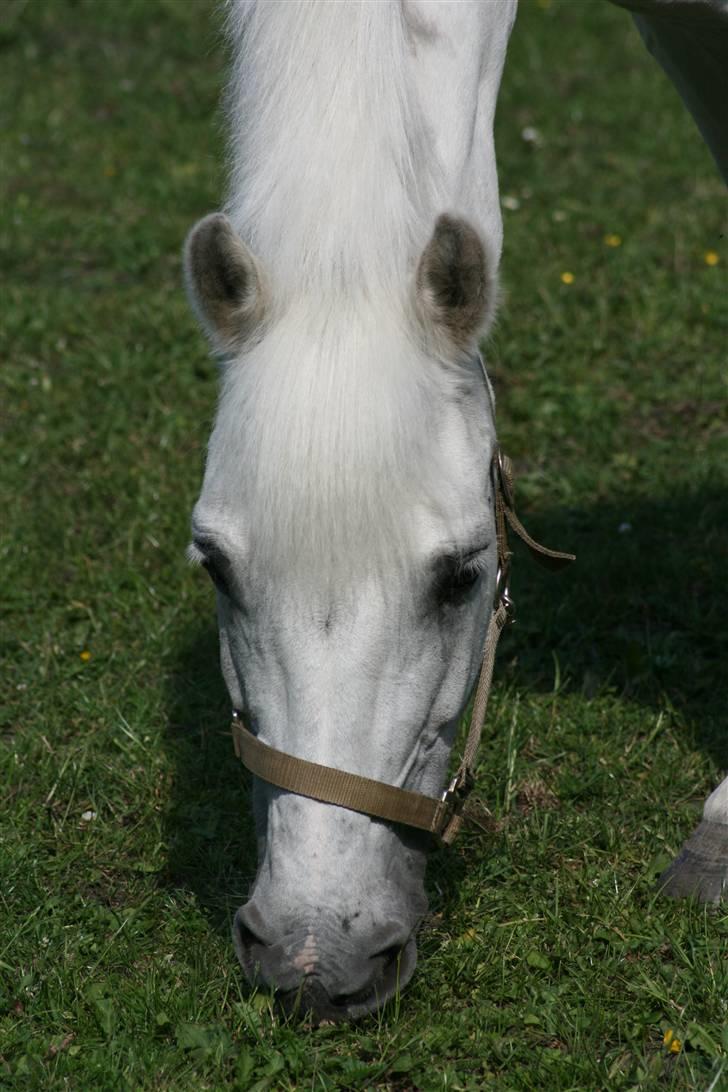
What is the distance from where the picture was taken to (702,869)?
3.00m

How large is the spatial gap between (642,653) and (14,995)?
6.63ft

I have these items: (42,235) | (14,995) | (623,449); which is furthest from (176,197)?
(14,995)

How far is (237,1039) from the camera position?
8.50 feet

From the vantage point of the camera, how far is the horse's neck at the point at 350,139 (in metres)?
2.32

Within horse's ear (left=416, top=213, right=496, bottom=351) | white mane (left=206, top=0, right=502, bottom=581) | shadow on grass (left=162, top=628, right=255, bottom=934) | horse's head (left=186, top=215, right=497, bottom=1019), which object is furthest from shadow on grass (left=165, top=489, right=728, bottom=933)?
horse's ear (left=416, top=213, right=496, bottom=351)

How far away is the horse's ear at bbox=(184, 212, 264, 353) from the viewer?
234 cm

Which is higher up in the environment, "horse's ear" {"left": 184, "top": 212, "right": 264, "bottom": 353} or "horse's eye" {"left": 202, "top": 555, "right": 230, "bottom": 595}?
"horse's ear" {"left": 184, "top": 212, "right": 264, "bottom": 353}

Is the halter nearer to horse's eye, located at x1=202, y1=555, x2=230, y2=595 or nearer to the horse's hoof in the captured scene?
horse's eye, located at x1=202, y1=555, x2=230, y2=595

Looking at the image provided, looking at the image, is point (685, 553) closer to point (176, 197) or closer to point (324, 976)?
point (324, 976)

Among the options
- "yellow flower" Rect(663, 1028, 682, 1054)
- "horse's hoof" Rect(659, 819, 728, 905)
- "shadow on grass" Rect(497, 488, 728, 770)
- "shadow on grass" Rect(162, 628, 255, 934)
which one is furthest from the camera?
"shadow on grass" Rect(497, 488, 728, 770)

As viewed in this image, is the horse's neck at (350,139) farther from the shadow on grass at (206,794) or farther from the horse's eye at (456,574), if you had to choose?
the shadow on grass at (206,794)

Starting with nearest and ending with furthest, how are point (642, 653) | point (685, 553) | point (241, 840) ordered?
1. point (241, 840)
2. point (642, 653)
3. point (685, 553)

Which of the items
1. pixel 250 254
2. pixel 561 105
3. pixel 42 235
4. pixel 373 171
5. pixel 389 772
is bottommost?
pixel 42 235

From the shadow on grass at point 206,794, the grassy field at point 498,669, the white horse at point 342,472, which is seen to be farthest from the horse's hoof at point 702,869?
the shadow on grass at point 206,794
